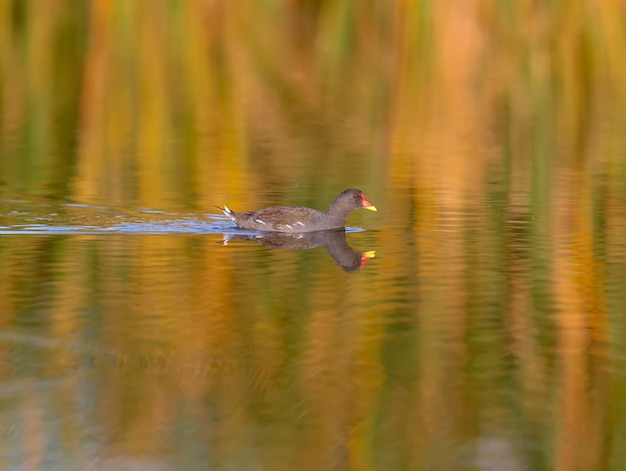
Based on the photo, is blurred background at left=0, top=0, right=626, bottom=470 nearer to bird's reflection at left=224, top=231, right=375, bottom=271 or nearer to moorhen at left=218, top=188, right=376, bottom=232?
bird's reflection at left=224, top=231, right=375, bottom=271

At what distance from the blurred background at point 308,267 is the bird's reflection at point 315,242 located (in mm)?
187

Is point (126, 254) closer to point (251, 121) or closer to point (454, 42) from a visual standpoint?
point (251, 121)

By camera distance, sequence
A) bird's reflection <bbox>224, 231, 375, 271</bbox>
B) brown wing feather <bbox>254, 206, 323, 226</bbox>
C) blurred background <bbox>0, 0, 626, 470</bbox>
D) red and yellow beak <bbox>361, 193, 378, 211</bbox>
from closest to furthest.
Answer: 1. blurred background <bbox>0, 0, 626, 470</bbox>
2. bird's reflection <bbox>224, 231, 375, 271</bbox>
3. brown wing feather <bbox>254, 206, 323, 226</bbox>
4. red and yellow beak <bbox>361, 193, 378, 211</bbox>

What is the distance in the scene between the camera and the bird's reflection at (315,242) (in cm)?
1129

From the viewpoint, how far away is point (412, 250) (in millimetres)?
11469

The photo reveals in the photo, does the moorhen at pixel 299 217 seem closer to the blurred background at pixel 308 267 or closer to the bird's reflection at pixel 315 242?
the bird's reflection at pixel 315 242

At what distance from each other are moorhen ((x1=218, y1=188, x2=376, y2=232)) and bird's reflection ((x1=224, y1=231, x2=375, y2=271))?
3.0 inches

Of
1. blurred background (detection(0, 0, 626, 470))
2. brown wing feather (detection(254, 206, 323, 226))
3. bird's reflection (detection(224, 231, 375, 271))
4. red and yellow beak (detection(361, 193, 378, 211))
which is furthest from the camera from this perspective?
red and yellow beak (detection(361, 193, 378, 211))

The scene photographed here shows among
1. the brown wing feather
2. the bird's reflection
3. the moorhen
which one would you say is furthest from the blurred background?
the brown wing feather

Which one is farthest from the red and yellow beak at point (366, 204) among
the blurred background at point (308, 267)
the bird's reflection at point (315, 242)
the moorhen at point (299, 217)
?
the bird's reflection at point (315, 242)

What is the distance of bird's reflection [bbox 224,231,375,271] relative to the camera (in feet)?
37.0

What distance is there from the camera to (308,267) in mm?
10844

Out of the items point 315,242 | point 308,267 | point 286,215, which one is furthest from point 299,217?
point 308,267

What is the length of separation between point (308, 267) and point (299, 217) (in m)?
2.01
